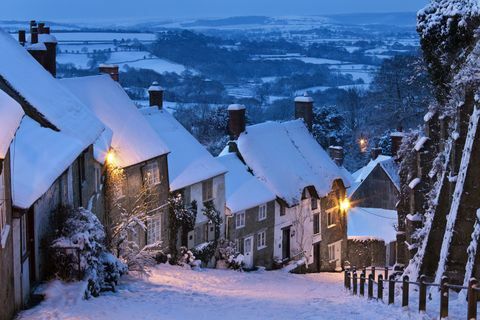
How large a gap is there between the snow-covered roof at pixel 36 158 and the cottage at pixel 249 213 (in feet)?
53.0

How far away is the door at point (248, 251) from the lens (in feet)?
120

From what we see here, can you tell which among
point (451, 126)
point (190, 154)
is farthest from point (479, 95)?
point (190, 154)

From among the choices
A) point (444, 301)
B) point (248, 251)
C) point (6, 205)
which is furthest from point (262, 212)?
point (6, 205)

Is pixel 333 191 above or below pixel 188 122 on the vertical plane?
below

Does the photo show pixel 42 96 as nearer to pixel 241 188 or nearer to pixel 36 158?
pixel 36 158

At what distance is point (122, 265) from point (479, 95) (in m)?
10.2

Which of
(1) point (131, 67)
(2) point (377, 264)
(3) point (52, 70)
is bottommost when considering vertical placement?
(2) point (377, 264)

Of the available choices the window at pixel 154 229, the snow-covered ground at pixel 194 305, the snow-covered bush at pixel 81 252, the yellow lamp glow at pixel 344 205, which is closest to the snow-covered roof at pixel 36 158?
the snow-covered bush at pixel 81 252

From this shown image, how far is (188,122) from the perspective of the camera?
316 feet

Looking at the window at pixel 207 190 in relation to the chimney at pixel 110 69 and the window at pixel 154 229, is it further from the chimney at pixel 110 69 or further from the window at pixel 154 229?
the chimney at pixel 110 69

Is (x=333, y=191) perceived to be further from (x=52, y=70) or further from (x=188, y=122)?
(x=188, y=122)

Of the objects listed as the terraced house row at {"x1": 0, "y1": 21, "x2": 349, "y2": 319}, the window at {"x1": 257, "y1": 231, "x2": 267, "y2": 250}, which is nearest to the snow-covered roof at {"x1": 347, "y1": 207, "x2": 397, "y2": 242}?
the terraced house row at {"x1": 0, "y1": 21, "x2": 349, "y2": 319}

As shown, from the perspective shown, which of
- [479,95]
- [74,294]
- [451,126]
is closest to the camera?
[74,294]

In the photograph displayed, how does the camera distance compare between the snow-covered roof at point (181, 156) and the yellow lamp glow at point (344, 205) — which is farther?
the yellow lamp glow at point (344, 205)
